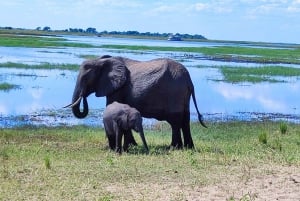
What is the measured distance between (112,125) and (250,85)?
21.8 meters

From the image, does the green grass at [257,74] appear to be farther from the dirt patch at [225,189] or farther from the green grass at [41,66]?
the dirt patch at [225,189]

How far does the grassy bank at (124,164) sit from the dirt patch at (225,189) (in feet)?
0.05

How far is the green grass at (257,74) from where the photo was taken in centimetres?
3612

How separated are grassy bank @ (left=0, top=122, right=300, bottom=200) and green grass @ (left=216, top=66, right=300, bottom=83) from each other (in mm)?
19912

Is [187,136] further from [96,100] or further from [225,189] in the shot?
[96,100]

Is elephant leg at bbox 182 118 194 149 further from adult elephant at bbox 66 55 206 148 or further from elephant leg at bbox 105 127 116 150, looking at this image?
elephant leg at bbox 105 127 116 150

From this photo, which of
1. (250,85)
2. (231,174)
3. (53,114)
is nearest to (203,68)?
(250,85)

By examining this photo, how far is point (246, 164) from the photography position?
1080cm

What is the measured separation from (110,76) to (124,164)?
413cm

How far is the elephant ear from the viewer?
14.2m

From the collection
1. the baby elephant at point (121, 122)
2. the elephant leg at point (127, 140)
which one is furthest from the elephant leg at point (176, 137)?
the baby elephant at point (121, 122)

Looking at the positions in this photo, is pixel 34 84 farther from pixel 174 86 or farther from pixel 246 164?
pixel 246 164


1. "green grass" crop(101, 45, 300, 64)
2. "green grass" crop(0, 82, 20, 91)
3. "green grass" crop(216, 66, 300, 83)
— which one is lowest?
"green grass" crop(101, 45, 300, 64)

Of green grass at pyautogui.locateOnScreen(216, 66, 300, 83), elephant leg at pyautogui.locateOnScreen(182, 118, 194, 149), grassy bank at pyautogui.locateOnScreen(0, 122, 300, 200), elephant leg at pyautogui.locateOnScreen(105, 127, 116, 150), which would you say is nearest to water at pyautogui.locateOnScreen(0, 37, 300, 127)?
green grass at pyautogui.locateOnScreen(216, 66, 300, 83)
